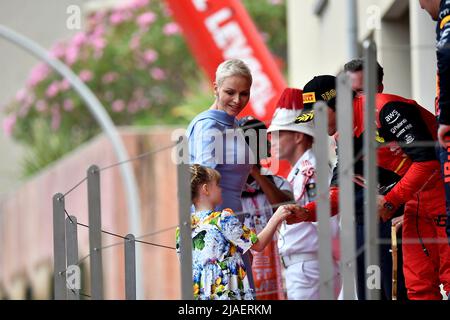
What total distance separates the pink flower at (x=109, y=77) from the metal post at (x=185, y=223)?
24793mm

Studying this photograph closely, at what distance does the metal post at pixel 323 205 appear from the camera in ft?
18.0

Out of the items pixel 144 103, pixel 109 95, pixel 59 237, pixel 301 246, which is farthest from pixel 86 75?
pixel 59 237

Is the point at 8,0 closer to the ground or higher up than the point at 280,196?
higher up

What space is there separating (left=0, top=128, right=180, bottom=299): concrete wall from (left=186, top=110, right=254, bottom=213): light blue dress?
12095mm

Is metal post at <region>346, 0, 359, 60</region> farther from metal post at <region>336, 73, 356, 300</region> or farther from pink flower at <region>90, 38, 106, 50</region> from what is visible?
pink flower at <region>90, 38, 106, 50</region>

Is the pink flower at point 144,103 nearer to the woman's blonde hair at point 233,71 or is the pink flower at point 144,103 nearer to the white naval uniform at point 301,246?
the white naval uniform at point 301,246

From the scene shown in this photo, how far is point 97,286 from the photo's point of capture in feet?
21.5

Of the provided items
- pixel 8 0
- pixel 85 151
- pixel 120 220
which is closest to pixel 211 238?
pixel 120 220

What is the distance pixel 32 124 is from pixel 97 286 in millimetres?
24203

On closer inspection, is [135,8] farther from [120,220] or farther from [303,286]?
[303,286]

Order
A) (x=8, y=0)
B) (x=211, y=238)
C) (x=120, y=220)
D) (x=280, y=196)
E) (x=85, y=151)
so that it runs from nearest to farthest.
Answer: (x=211, y=238) < (x=280, y=196) < (x=120, y=220) < (x=85, y=151) < (x=8, y=0)

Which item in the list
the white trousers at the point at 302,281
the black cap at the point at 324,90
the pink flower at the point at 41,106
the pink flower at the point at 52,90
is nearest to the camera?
the black cap at the point at 324,90

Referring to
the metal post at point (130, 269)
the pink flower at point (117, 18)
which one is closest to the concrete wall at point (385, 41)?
the metal post at point (130, 269)

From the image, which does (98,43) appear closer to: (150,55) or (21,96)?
(150,55)
